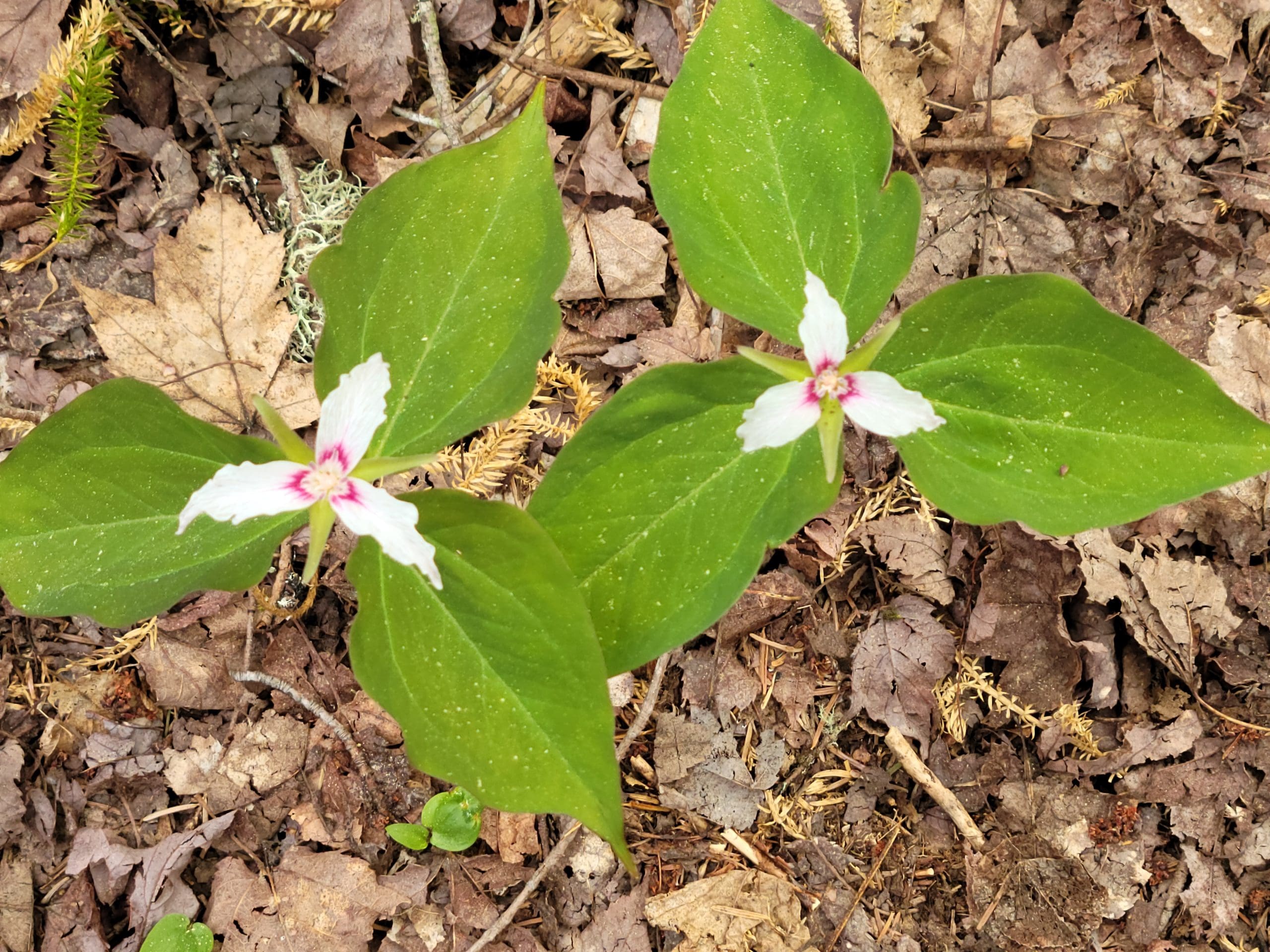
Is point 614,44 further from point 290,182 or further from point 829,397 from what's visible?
point 829,397

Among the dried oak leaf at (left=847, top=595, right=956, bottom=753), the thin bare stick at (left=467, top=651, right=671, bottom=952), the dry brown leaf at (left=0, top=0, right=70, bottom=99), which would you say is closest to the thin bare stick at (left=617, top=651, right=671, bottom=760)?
the thin bare stick at (left=467, top=651, right=671, bottom=952)

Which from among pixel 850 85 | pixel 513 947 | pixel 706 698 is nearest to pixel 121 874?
pixel 513 947

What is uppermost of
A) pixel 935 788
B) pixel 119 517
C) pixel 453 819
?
pixel 119 517

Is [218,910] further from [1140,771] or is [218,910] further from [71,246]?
[1140,771]

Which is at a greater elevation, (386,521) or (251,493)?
(251,493)

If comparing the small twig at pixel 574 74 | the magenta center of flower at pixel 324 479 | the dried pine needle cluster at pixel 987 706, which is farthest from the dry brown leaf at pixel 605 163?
the dried pine needle cluster at pixel 987 706

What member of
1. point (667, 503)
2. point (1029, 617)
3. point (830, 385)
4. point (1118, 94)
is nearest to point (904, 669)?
point (1029, 617)
